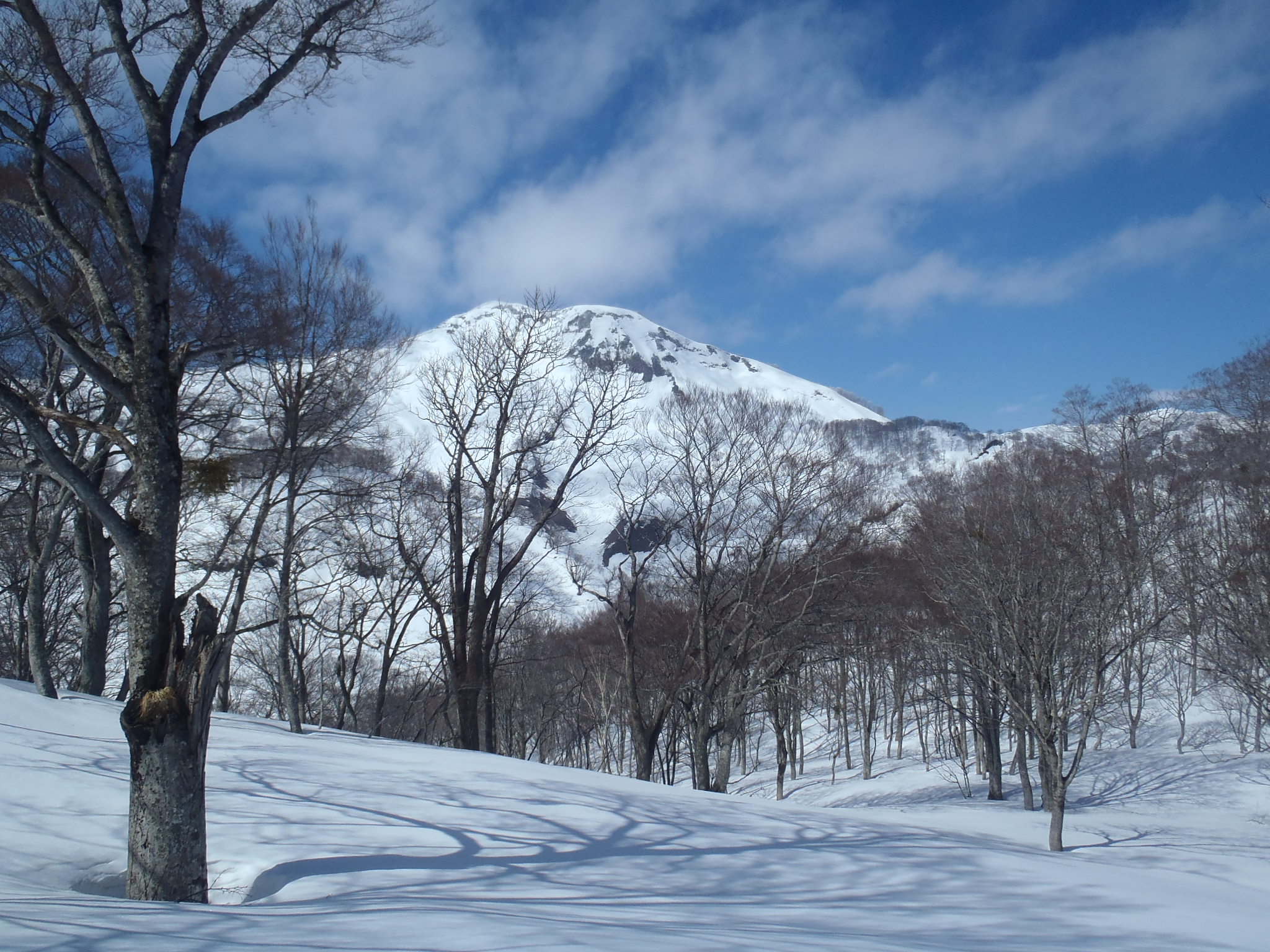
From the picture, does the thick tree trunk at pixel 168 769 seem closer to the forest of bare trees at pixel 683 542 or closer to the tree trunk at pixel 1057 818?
the forest of bare trees at pixel 683 542

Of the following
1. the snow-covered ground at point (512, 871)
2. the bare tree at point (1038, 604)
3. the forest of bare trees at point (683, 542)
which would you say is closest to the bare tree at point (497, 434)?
the forest of bare trees at point (683, 542)

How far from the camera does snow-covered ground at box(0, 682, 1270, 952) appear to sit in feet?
10.5

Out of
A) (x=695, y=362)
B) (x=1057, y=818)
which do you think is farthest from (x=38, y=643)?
(x=695, y=362)

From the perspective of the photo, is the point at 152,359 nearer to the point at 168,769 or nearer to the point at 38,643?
the point at 168,769

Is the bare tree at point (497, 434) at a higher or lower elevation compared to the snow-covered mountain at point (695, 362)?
lower

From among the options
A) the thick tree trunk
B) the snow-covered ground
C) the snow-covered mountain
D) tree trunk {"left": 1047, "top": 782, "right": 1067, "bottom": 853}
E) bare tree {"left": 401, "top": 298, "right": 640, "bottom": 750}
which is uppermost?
the snow-covered mountain

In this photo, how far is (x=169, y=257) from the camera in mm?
5406

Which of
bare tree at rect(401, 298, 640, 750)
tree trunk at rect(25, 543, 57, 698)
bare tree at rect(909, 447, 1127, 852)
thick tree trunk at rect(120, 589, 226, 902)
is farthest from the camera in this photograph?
bare tree at rect(401, 298, 640, 750)

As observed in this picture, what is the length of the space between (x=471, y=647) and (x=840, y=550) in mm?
9237

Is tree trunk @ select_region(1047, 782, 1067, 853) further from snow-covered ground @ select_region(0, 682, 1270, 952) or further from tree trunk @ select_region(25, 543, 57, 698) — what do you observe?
tree trunk @ select_region(25, 543, 57, 698)

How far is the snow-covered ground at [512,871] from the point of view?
10.5ft

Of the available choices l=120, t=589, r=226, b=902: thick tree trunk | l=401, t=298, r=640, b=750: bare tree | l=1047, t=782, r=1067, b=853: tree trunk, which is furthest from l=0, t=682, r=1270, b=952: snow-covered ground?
l=401, t=298, r=640, b=750: bare tree

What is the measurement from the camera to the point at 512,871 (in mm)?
4883

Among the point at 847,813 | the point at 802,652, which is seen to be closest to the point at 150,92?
the point at 847,813
